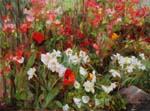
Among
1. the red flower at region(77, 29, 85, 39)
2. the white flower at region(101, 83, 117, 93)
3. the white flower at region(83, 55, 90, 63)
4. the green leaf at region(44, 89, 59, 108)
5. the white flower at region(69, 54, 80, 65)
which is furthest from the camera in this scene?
the red flower at region(77, 29, 85, 39)

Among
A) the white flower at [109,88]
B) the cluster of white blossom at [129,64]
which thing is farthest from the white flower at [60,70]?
the cluster of white blossom at [129,64]

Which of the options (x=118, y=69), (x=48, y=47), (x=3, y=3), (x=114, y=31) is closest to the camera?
(x=3, y=3)

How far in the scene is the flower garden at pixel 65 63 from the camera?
4141mm

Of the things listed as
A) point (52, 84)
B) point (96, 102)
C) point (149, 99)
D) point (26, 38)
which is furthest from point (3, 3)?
point (149, 99)

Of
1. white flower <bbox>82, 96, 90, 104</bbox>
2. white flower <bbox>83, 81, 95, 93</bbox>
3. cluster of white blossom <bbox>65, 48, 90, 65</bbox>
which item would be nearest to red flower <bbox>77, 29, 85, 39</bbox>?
cluster of white blossom <bbox>65, 48, 90, 65</bbox>

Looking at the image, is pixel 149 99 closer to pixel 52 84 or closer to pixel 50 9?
pixel 52 84

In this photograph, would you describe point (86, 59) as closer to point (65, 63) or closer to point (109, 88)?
point (65, 63)

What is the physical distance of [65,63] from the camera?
4.42 meters

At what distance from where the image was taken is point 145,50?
5.70 metres

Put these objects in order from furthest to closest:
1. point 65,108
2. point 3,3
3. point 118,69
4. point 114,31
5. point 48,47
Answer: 1. point 114,31
2. point 48,47
3. point 118,69
4. point 3,3
5. point 65,108

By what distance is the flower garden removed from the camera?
4141mm

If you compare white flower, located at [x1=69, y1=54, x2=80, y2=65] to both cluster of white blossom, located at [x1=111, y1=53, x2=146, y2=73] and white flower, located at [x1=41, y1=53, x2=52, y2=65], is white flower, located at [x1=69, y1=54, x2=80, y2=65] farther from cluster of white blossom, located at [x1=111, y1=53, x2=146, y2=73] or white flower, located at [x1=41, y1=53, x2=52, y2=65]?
cluster of white blossom, located at [x1=111, y1=53, x2=146, y2=73]

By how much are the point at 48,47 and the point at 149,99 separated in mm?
1361

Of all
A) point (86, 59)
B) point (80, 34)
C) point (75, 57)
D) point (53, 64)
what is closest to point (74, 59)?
point (75, 57)
